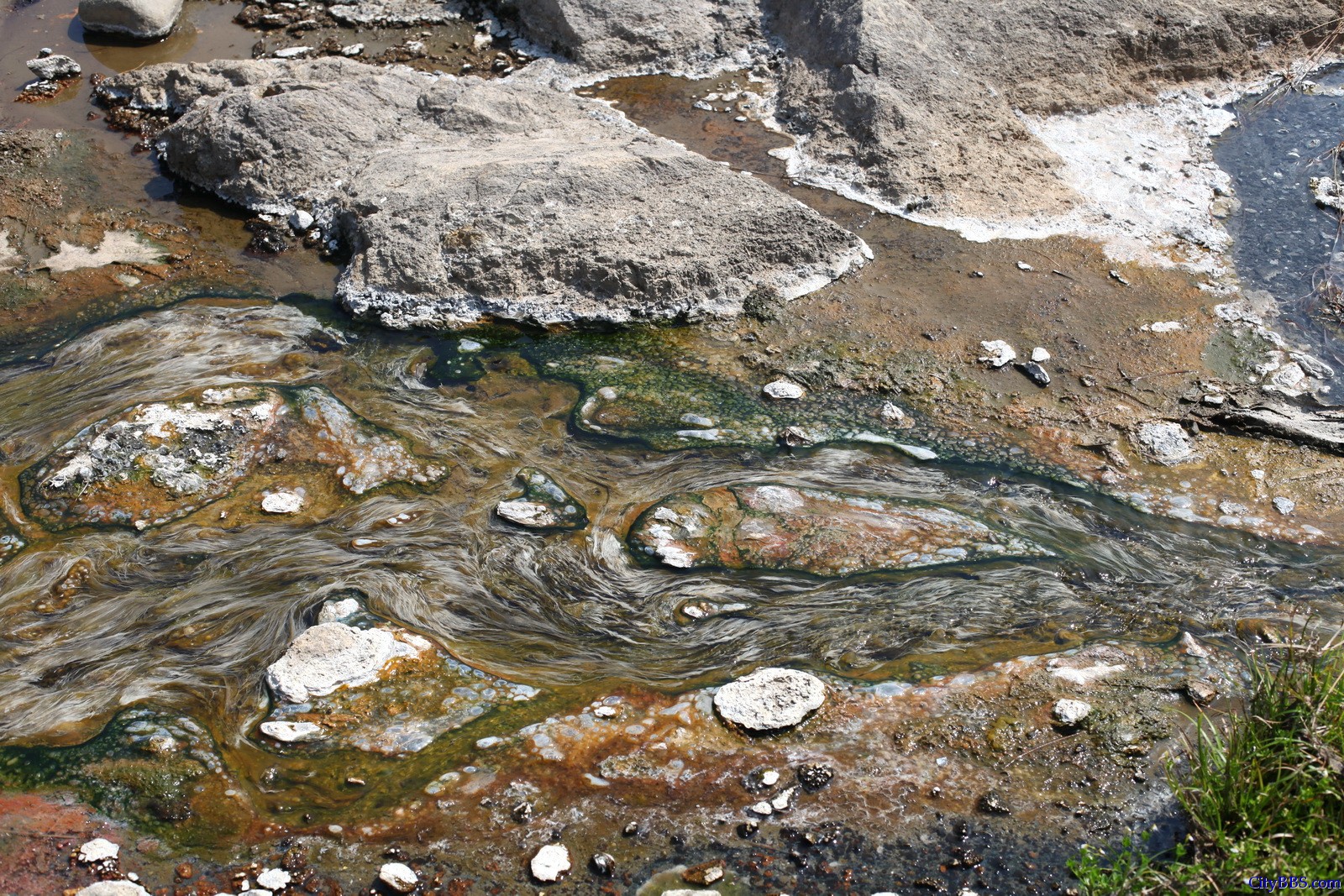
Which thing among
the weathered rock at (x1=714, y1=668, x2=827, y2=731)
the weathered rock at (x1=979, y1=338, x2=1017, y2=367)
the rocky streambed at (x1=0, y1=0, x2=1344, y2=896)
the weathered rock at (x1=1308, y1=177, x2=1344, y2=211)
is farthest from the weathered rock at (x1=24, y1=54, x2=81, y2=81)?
the weathered rock at (x1=1308, y1=177, x2=1344, y2=211)

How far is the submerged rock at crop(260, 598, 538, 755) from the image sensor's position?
10.4 ft

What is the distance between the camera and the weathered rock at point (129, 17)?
6812mm

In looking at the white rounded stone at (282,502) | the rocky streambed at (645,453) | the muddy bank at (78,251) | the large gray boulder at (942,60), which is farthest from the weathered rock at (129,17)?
the white rounded stone at (282,502)

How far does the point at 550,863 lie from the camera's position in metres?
2.76

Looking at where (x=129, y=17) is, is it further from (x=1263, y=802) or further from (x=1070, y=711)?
(x=1263, y=802)

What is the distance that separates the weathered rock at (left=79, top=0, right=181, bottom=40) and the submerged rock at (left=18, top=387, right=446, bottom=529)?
403 cm

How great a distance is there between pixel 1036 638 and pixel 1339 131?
189 inches

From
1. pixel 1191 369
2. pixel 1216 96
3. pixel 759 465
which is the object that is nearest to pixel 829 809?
pixel 759 465

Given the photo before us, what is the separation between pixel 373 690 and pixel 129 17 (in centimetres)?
596

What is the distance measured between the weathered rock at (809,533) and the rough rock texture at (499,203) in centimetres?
120

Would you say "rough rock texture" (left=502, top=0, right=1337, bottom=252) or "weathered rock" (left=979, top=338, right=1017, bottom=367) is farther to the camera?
"rough rock texture" (left=502, top=0, right=1337, bottom=252)

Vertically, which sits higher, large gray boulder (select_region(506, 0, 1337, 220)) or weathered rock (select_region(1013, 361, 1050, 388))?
large gray boulder (select_region(506, 0, 1337, 220))

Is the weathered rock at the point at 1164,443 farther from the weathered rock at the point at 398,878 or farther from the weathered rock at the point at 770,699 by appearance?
the weathered rock at the point at 398,878

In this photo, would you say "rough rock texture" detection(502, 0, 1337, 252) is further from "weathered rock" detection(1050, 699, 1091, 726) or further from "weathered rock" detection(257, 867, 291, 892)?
"weathered rock" detection(257, 867, 291, 892)
